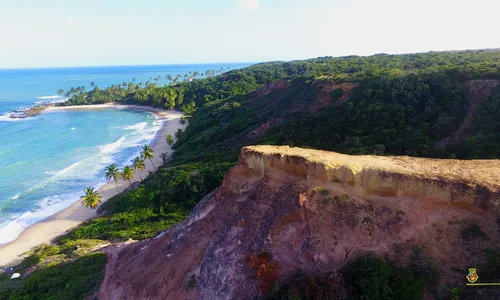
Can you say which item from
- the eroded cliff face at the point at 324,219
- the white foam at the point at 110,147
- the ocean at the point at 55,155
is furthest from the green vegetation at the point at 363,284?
the white foam at the point at 110,147

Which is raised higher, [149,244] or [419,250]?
[419,250]

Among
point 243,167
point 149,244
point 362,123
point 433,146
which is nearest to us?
point 243,167

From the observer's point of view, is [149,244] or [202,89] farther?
[202,89]

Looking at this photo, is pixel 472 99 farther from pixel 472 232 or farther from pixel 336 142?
pixel 472 232

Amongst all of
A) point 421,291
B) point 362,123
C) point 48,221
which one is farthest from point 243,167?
point 48,221

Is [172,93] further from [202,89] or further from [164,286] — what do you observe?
[164,286]

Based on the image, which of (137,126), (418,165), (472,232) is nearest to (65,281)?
(418,165)

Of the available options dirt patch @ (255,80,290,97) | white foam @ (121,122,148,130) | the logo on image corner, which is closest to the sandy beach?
dirt patch @ (255,80,290,97)
